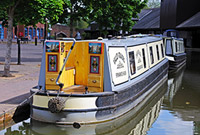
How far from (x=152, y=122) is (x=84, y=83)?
7.08 ft

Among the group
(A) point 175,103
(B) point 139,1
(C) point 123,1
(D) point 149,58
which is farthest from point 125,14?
(A) point 175,103

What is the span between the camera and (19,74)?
50.5 ft

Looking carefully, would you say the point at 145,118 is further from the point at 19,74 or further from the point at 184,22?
the point at 184,22

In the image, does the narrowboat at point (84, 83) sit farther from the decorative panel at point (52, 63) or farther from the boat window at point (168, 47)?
the boat window at point (168, 47)

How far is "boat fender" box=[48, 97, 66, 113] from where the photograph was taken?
817cm

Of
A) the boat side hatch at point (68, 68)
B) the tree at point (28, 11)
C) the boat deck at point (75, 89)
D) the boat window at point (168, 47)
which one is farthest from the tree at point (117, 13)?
the boat side hatch at point (68, 68)

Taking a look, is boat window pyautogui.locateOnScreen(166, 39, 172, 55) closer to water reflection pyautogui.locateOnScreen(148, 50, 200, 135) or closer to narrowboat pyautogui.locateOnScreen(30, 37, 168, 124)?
water reflection pyautogui.locateOnScreen(148, 50, 200, 135)

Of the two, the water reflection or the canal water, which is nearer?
the canal water

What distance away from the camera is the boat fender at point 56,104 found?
8172 mm

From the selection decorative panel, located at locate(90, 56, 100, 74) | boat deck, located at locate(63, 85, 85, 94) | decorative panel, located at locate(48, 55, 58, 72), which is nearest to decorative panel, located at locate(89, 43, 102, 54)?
decorative panel, located at locate(90, 56, 100, 74)

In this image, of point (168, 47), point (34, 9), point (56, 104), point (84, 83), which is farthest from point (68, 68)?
point (168, 47)

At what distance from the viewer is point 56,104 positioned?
816cm

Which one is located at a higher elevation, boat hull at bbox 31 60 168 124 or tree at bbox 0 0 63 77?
tree at bbox 0 0 63 77

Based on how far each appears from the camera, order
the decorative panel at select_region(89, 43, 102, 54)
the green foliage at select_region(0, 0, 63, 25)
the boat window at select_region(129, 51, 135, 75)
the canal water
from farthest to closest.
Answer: the green foliage at select_region(0, 0, 63, 25), the boat window at select_region(129, 51, 135, 75), the decorative panel at select_region(89, 43, 102, 54), the canal water
